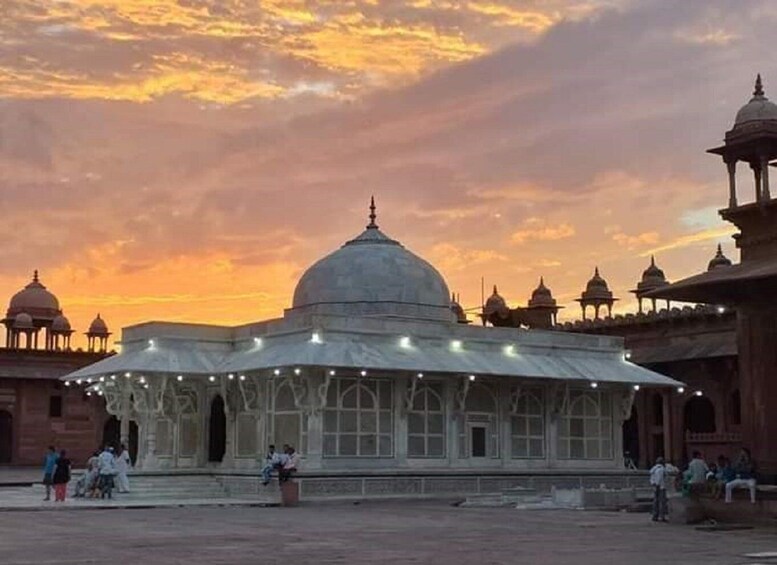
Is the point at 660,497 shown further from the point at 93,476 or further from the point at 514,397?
the point at 93,476

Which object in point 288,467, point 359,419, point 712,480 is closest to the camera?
point 712,480

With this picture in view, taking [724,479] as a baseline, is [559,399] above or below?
above

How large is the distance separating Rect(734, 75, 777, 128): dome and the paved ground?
8844 mm

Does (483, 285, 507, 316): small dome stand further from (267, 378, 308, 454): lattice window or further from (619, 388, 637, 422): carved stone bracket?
(267, 378, 308, 454): lattice window

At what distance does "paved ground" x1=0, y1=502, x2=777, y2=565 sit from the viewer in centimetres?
1391

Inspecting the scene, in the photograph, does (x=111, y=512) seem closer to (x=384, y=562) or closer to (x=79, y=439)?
(x=384, y=562)

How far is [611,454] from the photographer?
123ft

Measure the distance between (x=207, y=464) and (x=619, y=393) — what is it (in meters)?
13.4

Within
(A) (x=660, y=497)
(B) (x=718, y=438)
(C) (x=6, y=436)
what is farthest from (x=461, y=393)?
(C) (x=6, y=436)

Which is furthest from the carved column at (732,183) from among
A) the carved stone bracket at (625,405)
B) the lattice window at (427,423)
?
the carved stone bracket at (625,405)

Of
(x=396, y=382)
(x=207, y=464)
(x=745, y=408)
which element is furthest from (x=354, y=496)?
(x=745, y=408)

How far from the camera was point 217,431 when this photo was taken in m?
35.0

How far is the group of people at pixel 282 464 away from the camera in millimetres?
28797

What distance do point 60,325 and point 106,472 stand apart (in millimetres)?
41913
